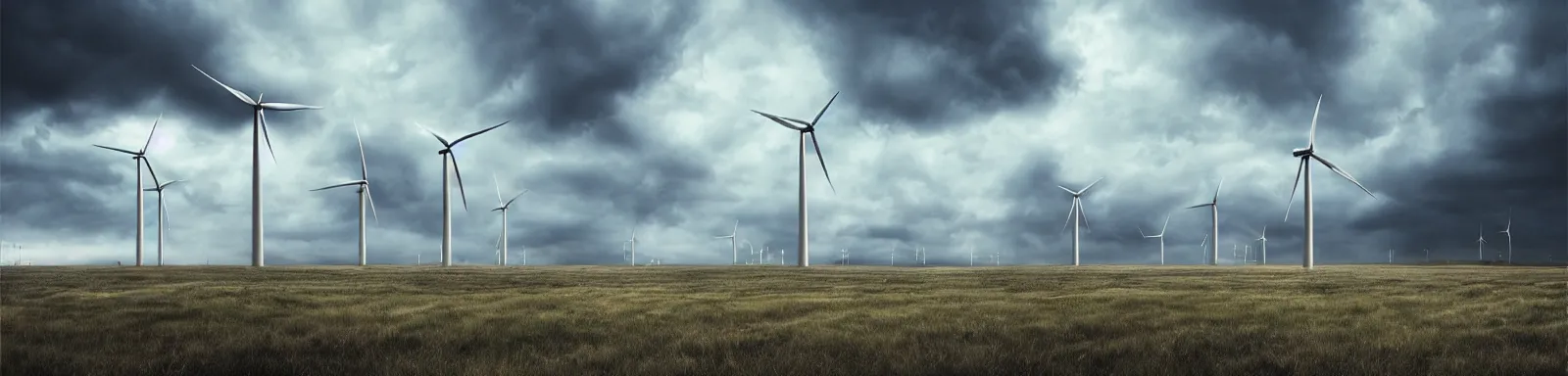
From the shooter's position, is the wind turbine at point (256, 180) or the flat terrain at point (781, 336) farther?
the wind turbine at point (256, 180)

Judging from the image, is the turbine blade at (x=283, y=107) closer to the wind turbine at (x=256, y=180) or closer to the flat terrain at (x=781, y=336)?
the wind turbine at (x=256, y=180)

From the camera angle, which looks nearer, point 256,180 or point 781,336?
point 781,336

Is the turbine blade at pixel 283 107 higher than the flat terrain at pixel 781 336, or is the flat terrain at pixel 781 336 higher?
the turbine blade at pixel 283 107

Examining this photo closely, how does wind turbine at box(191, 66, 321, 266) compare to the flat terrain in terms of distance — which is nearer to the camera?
the flat terrain

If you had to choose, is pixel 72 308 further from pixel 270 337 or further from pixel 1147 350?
pixel 1147 350

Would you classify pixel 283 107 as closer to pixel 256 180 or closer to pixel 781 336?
pixel 256 180

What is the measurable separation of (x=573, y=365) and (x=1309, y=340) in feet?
55.3

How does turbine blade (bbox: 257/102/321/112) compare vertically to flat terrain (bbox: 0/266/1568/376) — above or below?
above

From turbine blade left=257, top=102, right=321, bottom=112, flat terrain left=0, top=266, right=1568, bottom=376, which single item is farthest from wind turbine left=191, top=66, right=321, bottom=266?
flat terrain left=0, top=266, right=1568, bottom=376

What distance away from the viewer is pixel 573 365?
60.8 ft

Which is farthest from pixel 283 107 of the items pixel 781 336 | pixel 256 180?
pixel 781 336

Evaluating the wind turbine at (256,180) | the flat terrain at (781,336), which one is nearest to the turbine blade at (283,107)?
the wind turbine at (256,180)

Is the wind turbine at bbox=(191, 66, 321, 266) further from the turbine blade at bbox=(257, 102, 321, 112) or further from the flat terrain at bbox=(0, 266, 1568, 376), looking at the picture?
the flat terrain at bbox=(0, 266, 1568, 376)

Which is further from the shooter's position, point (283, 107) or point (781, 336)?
point (283, 107)
